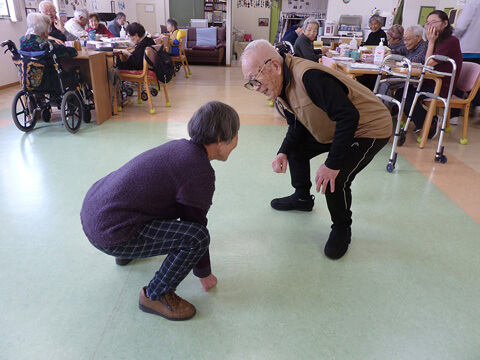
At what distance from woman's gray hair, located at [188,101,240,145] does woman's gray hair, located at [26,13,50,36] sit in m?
3.06

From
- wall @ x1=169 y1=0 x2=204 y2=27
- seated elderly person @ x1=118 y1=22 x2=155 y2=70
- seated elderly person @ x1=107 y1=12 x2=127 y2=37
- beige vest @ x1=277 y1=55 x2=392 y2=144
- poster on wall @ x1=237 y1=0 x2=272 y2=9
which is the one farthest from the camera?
poster on wall @ x1=237 y1=0 x2=272 y2=9

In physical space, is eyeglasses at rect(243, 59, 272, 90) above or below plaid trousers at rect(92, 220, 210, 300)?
above

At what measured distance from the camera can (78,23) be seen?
217 inches

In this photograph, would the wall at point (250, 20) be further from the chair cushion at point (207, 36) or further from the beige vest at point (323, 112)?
the beige vest at point (323, 112)

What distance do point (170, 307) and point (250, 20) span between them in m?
11.2

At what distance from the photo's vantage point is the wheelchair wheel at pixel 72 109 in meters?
3.51

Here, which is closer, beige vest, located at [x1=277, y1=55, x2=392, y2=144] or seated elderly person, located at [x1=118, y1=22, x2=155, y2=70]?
beige vest, located at [x1=277, y1=55, x2=392, y2=144]

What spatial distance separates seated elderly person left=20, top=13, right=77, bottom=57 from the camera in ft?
10.9

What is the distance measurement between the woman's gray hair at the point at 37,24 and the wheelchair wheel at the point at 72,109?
61 centimetres

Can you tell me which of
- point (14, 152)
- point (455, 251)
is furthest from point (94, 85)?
point (455, 251)

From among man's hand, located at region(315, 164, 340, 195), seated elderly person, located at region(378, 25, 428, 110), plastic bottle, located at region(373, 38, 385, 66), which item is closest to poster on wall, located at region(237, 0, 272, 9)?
seated elderly person, located at region(378, 25, 428, 110)

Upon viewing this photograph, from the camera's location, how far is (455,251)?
193 cm

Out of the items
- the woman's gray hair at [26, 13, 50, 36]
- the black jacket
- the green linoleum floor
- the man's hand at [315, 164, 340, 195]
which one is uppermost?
the woman's gray hair at [26, 13, 50, 36]

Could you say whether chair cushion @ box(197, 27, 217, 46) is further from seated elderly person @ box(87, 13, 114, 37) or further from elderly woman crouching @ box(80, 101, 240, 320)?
elderly woman crouching @ box(80, 101, 240, 320)
